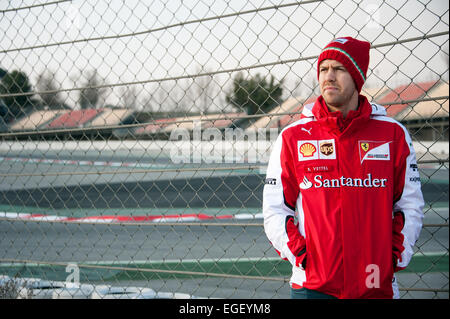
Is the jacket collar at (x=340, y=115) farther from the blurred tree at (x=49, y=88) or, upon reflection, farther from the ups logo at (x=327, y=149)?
the blurred tree at (x=49, y=88)

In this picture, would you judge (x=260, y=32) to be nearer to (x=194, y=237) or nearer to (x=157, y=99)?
(x=157, y=99)

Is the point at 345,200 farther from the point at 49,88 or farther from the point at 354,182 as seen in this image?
the point at 49,88

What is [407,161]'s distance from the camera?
2080mm

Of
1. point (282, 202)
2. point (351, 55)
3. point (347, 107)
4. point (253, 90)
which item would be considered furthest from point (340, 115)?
point (253, 90)

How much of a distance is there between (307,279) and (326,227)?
0.80 feet

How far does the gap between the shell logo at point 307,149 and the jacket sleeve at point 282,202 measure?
6 cm

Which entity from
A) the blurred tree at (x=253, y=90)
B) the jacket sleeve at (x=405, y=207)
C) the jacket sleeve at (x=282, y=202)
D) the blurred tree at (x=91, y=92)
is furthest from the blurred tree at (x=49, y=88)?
the jacket sleeve at (x=405, y=207)

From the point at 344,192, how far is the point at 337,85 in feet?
1.51

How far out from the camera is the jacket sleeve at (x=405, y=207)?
2.02 meters

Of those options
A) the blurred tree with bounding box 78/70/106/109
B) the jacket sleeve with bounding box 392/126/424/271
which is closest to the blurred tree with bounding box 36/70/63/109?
the blurred tree with bounding box 78/70/106/109

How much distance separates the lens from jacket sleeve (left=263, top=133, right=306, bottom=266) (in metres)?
2.13

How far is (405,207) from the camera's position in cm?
207
